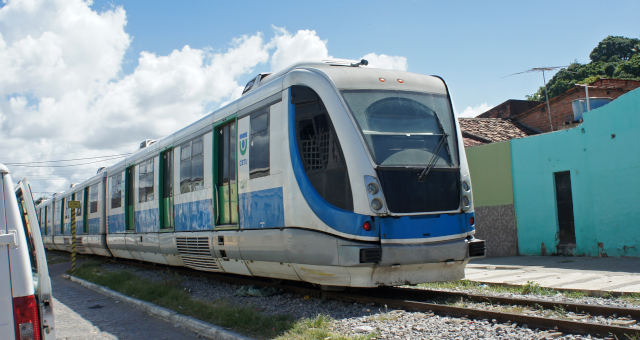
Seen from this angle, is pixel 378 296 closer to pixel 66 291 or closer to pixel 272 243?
pixel 272 243

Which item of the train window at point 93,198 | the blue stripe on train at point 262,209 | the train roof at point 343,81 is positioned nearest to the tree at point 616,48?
the train window at point 93,198

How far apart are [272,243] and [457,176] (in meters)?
2.75

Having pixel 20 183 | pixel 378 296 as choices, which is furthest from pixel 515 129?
pixel 20 183

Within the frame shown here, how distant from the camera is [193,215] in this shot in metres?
10.5

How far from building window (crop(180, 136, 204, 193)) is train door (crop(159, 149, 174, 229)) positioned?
86cm

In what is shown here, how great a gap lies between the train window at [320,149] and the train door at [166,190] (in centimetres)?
537

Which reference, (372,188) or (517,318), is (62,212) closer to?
(372,188)

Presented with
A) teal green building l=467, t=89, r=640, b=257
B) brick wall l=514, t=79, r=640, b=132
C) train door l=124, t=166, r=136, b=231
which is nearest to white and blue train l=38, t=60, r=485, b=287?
train door l=124, t=166, r=136, b=231

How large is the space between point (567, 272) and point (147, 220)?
31.0ft

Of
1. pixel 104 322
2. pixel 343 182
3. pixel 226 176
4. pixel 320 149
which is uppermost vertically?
pixel 320 149

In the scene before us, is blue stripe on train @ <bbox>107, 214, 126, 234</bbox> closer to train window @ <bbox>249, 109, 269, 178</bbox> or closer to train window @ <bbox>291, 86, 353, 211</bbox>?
train window @ <bbox>249, 109, 269, 178</bbox>

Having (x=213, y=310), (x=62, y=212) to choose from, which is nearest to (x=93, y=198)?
(x=62, y=212)

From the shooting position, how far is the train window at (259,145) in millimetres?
8156

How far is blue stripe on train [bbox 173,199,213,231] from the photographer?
9.83 metres
